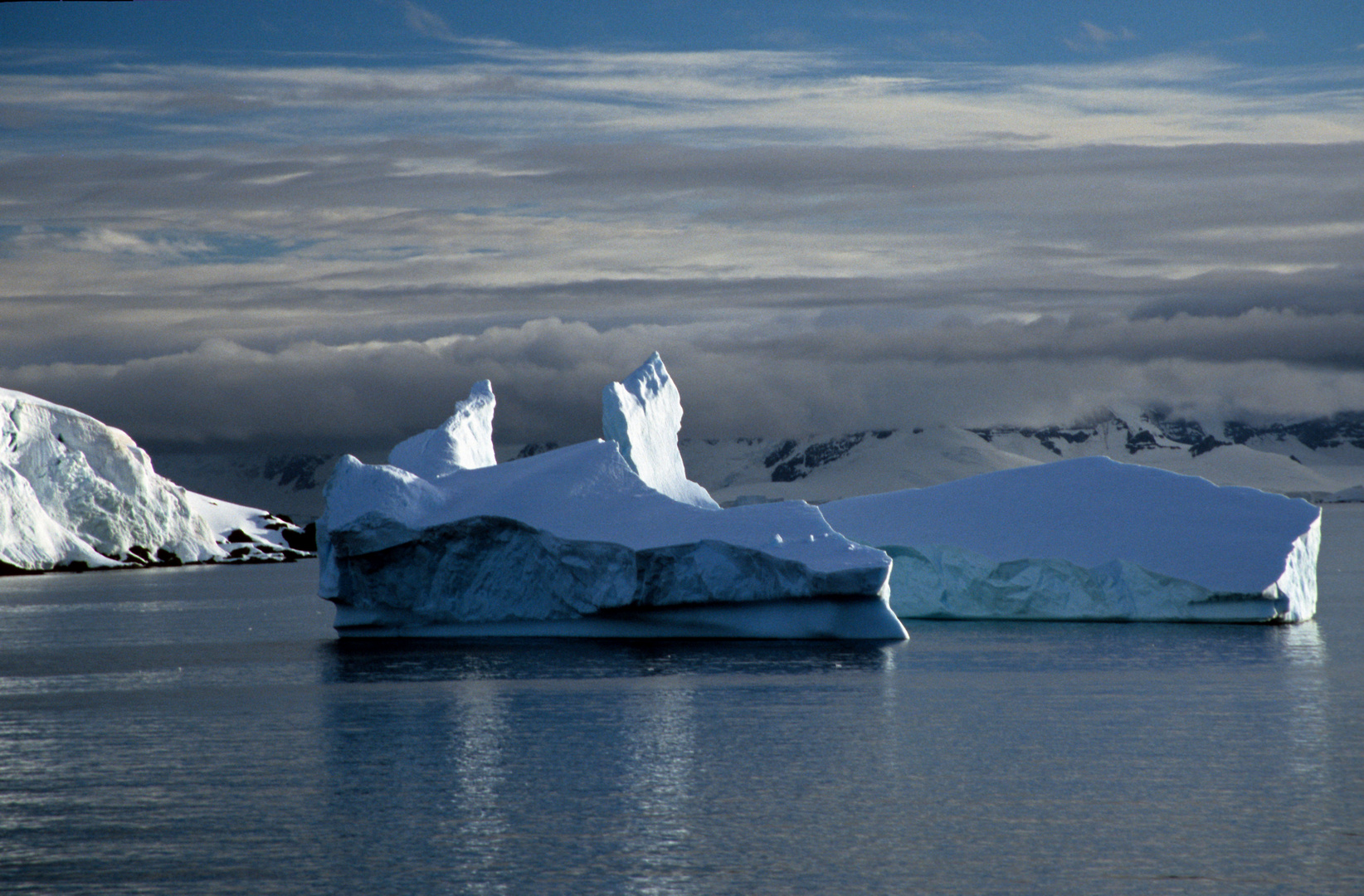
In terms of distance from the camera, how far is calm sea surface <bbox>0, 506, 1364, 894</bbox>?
11.6 meters

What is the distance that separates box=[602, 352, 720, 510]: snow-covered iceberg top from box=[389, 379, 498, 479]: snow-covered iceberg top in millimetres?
2975

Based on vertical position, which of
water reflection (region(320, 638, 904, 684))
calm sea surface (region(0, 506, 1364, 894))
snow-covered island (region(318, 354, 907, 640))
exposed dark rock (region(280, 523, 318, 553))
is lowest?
exposed dark rock (region(280, 523, 318, 553))

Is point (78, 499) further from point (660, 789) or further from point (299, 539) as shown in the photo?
point (660, 789)

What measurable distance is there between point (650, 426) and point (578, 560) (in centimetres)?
839

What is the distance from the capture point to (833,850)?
12234 mm

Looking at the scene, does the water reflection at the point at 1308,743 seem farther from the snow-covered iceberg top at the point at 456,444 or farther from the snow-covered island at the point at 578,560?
the snow-covered iceberg top at the point at 456,444

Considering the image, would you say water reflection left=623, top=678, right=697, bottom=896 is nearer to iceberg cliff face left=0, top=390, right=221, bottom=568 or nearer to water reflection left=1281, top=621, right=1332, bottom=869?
water reflection left=1281, top=621, right=1332, bottom=869

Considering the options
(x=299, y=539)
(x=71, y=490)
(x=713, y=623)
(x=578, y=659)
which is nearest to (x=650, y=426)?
(x=713, y=623)

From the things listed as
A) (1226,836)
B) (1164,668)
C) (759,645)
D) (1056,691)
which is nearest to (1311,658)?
(1164,668)

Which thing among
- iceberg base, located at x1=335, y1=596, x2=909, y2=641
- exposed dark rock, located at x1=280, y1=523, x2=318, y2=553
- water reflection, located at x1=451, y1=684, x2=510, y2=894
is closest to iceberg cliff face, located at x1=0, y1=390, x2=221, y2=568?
exposed dark rock, located at x1=280, y1=523, x2=318, y2=553

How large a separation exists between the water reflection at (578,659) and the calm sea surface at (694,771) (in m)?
0.14

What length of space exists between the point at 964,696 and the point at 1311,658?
815 centimetres

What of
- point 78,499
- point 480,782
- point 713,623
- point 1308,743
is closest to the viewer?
point 480,782

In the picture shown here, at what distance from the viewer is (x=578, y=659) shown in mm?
26125
